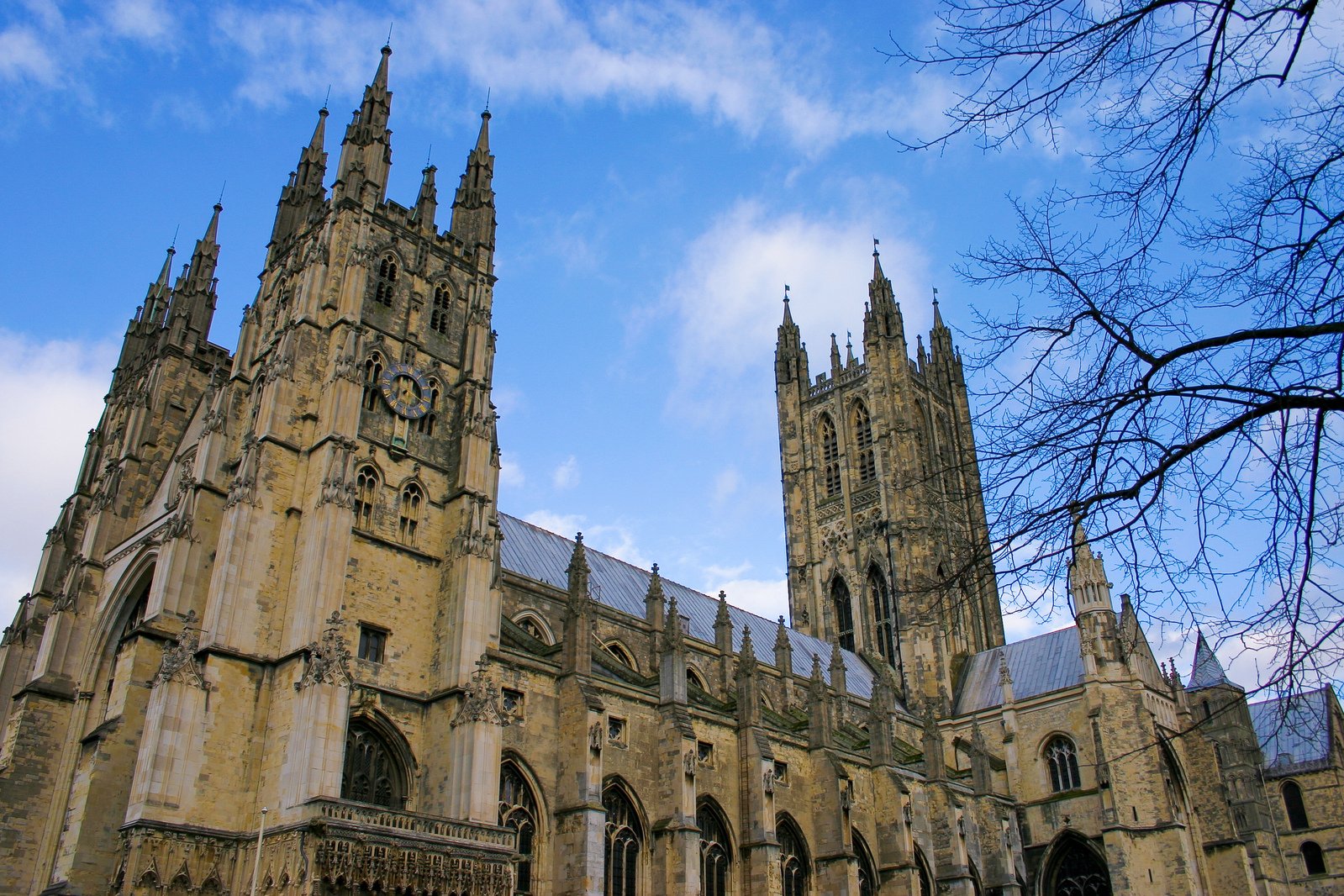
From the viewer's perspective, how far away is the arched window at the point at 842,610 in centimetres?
5547

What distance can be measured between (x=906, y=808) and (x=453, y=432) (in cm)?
2000

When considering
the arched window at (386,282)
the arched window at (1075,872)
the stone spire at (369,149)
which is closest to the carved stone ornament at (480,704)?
the arched window at (386,282)

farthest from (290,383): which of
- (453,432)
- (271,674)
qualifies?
(271,674)

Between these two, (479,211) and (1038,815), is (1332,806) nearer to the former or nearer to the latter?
(1038,815)

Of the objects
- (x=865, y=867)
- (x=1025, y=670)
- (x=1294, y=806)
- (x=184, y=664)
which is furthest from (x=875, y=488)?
(x=184, y=664)

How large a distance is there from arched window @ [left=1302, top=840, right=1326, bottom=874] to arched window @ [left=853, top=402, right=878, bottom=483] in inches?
1096

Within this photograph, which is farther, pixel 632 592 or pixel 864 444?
pixel 864 444

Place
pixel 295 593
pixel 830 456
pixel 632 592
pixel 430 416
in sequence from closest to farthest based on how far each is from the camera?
pixel 295 593
pixel 430 416
pixel 632 592
pixel 830 456

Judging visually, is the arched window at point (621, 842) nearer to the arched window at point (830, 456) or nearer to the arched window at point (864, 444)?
the arched window at point (864, 444)

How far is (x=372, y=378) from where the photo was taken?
94.3 ft

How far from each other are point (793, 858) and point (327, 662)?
1725cm

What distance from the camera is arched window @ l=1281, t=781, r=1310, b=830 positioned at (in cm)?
5297

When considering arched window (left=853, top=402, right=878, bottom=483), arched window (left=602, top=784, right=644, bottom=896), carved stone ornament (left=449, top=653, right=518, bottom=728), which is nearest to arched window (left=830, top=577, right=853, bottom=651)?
arched window (left=853, top=402, right=878, bottom=483)

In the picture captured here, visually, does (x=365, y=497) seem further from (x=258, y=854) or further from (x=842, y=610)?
(x=842, y=610)
